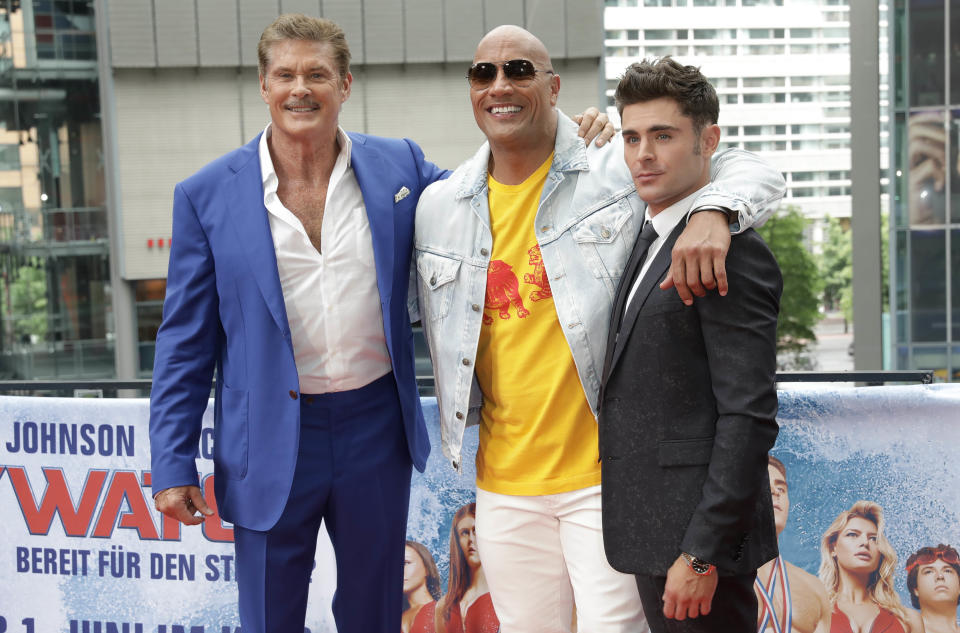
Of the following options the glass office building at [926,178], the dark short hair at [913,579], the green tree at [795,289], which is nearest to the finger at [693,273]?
the dark short hair at [913,579]

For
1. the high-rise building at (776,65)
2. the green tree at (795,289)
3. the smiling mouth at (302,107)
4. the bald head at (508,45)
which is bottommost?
the green tree at (795,289)

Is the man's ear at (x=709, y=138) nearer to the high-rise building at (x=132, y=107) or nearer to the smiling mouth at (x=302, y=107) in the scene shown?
the smiling mouth at (x=302, y=107)

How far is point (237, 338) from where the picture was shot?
2.62 m

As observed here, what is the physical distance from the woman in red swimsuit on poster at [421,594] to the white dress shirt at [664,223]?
5.45ft

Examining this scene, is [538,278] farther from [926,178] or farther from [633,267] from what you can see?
[926,178]

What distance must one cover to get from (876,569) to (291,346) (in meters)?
2.19

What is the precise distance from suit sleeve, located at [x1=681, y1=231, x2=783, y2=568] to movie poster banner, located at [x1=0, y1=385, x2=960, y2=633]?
1344 mm

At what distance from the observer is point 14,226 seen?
71.5 ft

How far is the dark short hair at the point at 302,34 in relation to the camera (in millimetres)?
2621

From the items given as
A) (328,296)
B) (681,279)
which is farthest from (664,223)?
(328,296)

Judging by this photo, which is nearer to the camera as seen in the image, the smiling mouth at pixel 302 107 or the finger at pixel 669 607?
the finger at pixel 669 607

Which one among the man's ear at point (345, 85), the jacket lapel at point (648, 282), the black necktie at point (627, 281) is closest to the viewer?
the jacket lapel at point (648, 282)

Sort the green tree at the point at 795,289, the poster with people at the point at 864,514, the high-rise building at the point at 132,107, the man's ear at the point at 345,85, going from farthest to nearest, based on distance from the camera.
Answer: the green tree at the point at 795,289 < the high-rise building at the point at 132,107 < the poster with people at the point at 864,514 < the man's ear at the point at 345,85

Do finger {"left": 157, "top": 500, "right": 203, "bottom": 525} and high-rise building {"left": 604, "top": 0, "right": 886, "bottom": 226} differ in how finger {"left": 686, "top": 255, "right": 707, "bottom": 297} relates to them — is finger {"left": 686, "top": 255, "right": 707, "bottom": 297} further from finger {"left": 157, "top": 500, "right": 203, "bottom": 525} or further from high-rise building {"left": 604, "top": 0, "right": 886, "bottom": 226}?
high-rise building {"left": 604, "top": 0, "right": 886, "bottom": 226}
